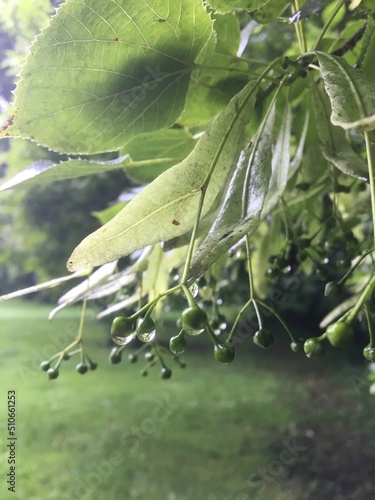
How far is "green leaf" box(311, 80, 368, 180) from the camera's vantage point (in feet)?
1.06

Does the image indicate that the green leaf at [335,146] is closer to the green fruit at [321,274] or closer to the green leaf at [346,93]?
the green leaf at [346,93]

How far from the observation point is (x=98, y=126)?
0.41 m

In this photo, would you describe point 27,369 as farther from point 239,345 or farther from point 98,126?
point 98,126

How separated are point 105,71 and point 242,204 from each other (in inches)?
5.9

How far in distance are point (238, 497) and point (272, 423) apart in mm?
846

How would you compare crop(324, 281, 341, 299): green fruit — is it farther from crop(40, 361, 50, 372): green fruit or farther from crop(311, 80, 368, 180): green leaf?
crop(40, 361, 50, 372): green fruit

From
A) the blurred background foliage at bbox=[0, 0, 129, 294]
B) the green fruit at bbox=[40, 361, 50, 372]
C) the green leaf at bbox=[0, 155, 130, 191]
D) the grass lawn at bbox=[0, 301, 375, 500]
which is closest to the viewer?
the green leaf at bbox=[0, 155, 130, 191]

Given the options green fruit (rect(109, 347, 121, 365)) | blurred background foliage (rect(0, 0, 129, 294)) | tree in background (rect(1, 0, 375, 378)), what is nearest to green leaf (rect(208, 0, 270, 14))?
tree in background (rect(1, 0, 375, 378))

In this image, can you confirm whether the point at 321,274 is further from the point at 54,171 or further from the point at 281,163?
the point at 54,171

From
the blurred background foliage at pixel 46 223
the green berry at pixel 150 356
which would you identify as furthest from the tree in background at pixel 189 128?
the blurred background foliage at pixel 46 223

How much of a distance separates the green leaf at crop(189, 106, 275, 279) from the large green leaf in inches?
3.5

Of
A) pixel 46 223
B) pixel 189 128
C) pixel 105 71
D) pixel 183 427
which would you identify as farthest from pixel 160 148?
pixel 46 223

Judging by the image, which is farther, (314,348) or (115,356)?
(115,356)

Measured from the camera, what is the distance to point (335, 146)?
1.21 ft
